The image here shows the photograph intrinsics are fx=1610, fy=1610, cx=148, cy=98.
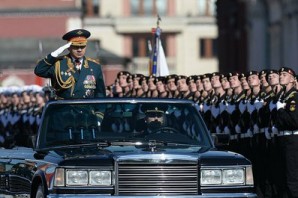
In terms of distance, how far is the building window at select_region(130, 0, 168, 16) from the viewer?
11256cm

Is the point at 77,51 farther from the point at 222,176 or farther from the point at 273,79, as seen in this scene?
the point at 222,176

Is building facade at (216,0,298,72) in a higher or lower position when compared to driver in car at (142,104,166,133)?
higher

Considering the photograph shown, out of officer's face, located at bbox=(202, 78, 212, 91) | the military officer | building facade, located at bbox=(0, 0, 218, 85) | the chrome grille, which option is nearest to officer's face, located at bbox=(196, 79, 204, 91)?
officer's face, located at bbox=(202, 78, 212, 91)

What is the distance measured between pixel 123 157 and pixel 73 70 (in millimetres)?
3794

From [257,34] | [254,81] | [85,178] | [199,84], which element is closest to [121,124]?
[85,178]

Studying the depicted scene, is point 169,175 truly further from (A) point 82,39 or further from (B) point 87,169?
(A) point 82,39

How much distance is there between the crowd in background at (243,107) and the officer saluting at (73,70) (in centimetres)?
95

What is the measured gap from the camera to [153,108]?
16.8m

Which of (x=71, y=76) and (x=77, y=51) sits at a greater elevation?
(x=77, y=51)

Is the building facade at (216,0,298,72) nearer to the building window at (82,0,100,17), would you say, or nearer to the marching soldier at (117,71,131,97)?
the marching soldier at (117,71,131,97)

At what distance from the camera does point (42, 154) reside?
52.7ft

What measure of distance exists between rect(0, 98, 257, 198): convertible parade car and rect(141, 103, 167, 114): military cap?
1 centimetres

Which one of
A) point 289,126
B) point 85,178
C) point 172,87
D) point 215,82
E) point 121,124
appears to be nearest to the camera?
point 85,178

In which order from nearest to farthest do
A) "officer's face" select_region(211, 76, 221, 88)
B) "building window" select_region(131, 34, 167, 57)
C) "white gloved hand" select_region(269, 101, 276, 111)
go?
"white gloved hand" select_region(269, 101, 276, 111), "officer's face" select_region(211, 76, 221, 88), "building window" select_region(131, 34, 167, 57)
